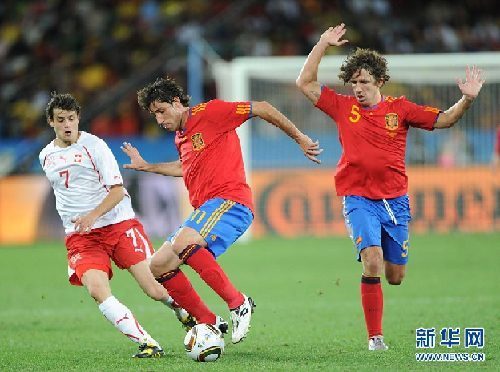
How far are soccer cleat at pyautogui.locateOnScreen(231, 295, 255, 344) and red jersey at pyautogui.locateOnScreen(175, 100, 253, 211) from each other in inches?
31.2

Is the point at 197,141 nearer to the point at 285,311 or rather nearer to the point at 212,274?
the point at 212,274

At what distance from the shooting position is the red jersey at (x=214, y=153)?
8586 mm

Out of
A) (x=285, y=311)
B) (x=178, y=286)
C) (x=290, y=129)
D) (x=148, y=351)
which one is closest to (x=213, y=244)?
(x=178, y=286)

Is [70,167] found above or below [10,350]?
above

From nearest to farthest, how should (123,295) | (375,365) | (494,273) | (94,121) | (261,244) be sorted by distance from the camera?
(375,365), (123,295), (494,273), (261,244), (94,121)

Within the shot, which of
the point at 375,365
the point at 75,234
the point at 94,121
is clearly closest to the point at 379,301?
the point at 375,365

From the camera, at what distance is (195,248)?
8336mm

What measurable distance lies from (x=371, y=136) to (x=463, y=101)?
751 mm

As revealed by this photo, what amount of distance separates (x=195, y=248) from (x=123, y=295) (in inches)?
217

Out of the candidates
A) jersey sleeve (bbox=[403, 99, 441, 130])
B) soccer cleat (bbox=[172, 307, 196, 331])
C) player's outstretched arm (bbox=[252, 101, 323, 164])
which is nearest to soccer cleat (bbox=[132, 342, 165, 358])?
soccer cleat (bbox=[172, 307, 196, 331])

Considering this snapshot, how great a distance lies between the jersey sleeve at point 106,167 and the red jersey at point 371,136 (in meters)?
1.64

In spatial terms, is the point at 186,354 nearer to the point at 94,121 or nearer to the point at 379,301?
the point at 379,301

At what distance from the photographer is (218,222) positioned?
8398 mm

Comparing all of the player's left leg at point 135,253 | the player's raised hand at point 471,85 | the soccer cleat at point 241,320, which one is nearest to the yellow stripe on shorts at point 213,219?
the soccer cleat at point 241,320
